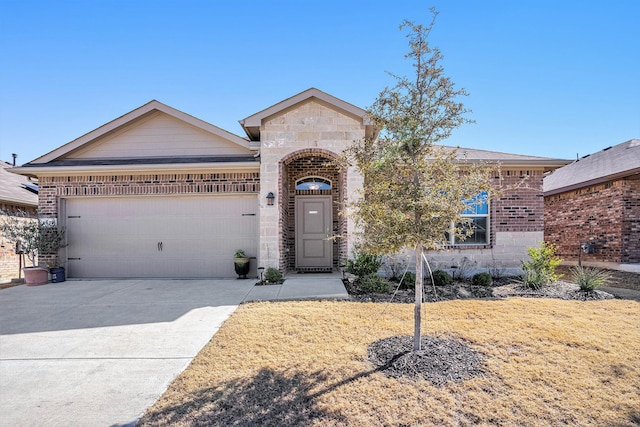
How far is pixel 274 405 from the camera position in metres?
2.68

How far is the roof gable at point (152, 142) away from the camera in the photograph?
9.03m

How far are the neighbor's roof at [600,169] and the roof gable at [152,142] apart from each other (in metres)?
11.4

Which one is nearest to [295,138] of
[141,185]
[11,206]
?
[141,185]

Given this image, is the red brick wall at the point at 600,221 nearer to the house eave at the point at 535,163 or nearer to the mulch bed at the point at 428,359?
the house eave at the point at 535,163

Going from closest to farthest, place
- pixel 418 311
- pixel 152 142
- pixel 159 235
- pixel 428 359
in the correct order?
pixel 428 359 < pixel 418 311 < pixel 159 235 < pixel 152 142

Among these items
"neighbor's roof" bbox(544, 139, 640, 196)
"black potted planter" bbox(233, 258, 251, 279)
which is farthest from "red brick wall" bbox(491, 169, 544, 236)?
"black potted planter" bbox(233, 258, 251, 279)

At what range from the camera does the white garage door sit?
29.2 ft

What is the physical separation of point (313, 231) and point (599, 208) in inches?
381

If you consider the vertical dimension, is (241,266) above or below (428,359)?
above

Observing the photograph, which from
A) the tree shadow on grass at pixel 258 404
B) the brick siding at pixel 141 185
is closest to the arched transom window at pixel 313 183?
the brick siding at pixel 141 185

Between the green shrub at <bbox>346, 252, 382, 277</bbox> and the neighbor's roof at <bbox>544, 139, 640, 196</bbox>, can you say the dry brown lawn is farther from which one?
the neighbor's roof at <bbox>544, 139, 640, 196</bbox>

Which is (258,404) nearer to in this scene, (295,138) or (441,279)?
(441,279)

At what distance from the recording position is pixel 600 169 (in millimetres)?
11453

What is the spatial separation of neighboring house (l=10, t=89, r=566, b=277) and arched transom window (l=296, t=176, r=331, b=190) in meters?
→ 0.64
